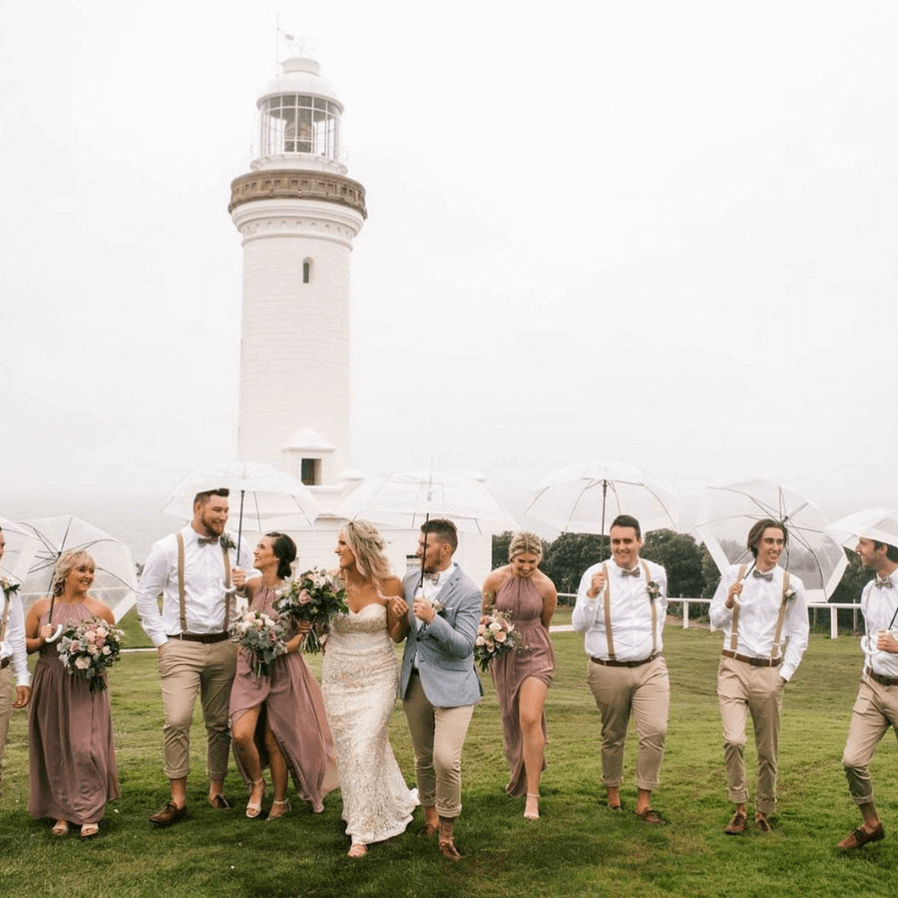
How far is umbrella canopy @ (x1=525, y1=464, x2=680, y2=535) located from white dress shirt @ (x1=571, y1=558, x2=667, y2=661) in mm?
875

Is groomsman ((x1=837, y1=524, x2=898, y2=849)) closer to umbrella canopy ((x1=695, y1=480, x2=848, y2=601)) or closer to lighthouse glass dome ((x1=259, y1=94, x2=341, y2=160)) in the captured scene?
umbrella canopy ((x1=695, y1=480, x2=848, y2=601))

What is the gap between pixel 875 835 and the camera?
21.6ft

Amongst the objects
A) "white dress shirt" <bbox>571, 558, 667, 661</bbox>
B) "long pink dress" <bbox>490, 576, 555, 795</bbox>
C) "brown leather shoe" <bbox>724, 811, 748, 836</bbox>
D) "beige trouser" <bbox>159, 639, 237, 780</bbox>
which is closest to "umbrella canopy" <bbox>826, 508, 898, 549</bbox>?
"white dress shirt" <bbox>571, 558, 667, 661</bbox>

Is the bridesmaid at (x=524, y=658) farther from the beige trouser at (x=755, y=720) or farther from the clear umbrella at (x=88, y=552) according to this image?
the clear umbrella at (x=88, y=552)

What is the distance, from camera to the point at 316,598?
6344 mm

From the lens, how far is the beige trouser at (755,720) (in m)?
6.95

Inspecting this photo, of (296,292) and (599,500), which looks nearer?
(599,500)

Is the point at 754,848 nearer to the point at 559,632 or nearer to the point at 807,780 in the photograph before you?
the point at 807,780

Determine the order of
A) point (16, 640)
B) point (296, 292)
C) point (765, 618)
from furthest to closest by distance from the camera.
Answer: point (296, 292) < point (765, 618) < point (16, 640)

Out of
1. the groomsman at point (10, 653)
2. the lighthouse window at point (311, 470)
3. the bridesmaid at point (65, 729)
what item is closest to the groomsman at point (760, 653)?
the bridesmaid at point (65, 729)

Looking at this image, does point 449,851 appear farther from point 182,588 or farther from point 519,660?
point 182,588

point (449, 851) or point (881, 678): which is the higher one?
point (881, 678)

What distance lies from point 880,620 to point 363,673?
344cm

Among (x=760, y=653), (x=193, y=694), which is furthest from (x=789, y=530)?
(x=193, y=694)
